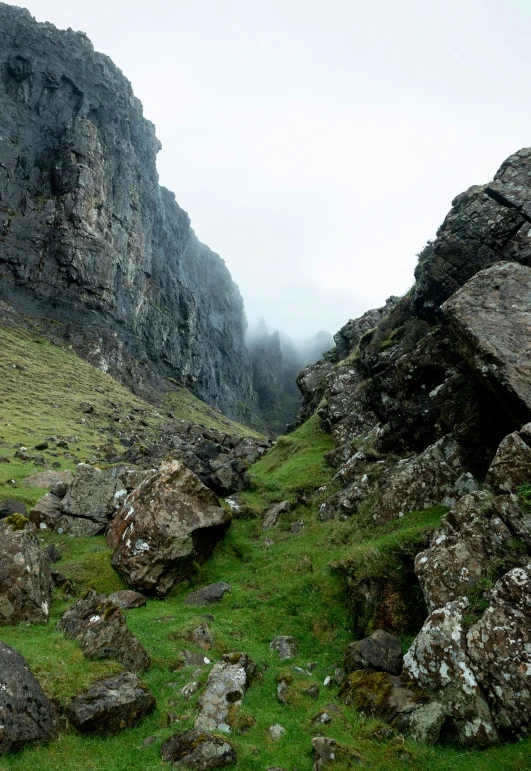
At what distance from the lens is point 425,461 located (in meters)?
18.5

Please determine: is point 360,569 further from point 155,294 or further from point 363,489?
point 155,294

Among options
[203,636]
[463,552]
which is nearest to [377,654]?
[463,552]

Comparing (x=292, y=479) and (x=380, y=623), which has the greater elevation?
(x=292, y=479)

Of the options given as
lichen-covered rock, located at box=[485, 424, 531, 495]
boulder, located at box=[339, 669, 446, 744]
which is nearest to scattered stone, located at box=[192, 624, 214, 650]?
boulder, located at box=[339, 669, 446, 744]

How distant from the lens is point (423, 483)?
18031 mm

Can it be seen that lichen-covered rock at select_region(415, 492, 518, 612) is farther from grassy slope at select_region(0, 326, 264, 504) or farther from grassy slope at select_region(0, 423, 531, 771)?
grassy slope at select_region(0, 326, 264, 504)

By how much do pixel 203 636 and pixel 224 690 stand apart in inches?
115

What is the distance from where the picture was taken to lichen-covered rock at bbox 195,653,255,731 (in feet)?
32.2

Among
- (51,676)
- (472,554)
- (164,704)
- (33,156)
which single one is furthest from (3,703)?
(33,156)

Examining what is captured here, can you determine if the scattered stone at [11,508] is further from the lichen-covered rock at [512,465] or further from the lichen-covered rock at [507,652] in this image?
the lichen-covered rock at [512,465]

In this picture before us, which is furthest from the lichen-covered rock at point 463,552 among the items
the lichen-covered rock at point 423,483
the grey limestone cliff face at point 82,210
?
the grey limestone cliff face at point 82,210

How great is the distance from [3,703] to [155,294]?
15144 centimetres

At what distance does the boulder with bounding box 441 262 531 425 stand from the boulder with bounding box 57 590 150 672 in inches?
524

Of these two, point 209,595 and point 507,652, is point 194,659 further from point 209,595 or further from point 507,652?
point 507,652
